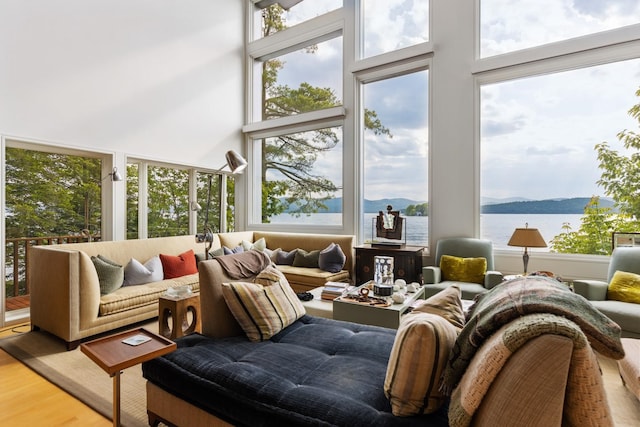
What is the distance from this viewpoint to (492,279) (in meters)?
3.49

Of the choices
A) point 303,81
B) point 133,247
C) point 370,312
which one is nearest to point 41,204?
point 133,247

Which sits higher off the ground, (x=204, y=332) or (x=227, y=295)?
(x=227, y=295)

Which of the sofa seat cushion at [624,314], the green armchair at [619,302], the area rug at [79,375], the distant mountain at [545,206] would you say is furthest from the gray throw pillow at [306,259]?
the sofa seat cushion at [624,314]

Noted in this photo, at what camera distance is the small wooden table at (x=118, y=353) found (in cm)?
141

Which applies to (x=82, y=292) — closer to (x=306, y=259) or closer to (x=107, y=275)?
(x=107, y=275)

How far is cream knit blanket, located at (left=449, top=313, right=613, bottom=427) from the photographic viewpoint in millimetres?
825

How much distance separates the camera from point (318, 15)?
18.6ft

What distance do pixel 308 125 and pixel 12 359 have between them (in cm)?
468

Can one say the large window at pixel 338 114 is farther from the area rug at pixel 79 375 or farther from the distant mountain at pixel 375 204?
the area rug at pixel 79 375

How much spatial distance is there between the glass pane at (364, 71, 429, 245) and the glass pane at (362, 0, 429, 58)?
0.51m


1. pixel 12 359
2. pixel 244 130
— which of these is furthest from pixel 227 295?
pixel 244 130

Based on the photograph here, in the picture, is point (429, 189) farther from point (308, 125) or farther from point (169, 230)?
point (169, 230)

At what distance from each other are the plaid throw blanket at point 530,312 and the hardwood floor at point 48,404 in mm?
1559

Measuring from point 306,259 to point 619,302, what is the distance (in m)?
3.38
